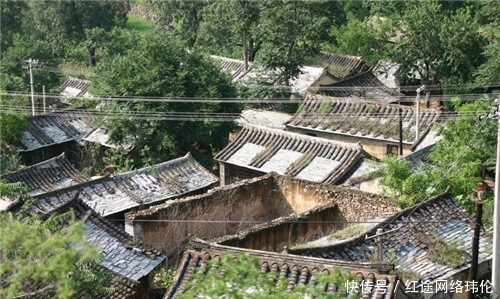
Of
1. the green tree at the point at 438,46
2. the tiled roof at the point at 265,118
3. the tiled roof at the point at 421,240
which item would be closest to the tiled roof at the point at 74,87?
the tiled roof at the point at 265,118

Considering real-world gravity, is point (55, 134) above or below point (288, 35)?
below

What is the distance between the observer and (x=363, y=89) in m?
34.8

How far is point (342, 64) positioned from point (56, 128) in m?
16.7

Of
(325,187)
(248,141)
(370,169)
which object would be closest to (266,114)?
(248,141)

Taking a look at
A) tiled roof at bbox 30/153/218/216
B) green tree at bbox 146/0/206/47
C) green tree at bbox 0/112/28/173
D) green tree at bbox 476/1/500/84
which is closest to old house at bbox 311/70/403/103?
green tree at bbox 476/1/500/84

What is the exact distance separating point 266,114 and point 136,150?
678 centimetres

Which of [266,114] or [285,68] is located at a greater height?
[285,68]

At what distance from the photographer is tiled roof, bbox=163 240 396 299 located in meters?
10.7

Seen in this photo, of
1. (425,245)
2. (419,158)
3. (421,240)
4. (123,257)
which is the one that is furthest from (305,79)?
(123,257)

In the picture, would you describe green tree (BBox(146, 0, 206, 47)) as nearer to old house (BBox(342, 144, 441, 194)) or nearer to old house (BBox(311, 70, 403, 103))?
old house (BBox(311, 70, 403, 103))

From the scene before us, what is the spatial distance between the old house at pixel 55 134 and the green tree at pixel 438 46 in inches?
605

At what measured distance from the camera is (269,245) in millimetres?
16906

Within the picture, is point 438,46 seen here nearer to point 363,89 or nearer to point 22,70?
point 363,89

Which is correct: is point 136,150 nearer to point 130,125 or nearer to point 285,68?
point 130,125
